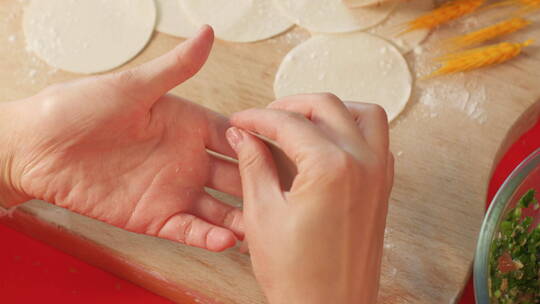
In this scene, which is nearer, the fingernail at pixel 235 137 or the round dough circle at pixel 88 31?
the fingernail at pixel 235 137

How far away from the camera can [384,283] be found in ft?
4.94

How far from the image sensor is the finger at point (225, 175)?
1.55 meters

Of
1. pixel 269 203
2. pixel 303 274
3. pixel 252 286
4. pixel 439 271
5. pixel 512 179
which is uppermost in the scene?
pixel 269 203

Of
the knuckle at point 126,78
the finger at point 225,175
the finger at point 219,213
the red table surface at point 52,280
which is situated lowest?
the red table surface at point 52,280

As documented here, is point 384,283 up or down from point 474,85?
down

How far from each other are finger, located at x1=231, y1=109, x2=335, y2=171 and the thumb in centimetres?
4

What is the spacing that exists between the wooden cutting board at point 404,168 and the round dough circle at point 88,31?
→ 0.04 m

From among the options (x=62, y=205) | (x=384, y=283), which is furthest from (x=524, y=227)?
(x=62, y=205)

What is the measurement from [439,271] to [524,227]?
238 millimetres

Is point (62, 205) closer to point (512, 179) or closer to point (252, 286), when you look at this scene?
point (252, 286)

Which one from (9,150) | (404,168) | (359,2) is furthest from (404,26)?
(9,150)

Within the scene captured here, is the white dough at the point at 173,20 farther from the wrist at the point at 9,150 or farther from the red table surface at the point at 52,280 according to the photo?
the red table surface at the point at 52,280

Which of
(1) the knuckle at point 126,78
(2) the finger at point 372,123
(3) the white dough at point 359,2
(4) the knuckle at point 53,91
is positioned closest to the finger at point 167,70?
(1) the knuckle at point 126,78

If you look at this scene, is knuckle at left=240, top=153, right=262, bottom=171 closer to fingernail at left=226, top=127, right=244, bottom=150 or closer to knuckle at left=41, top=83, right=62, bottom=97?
fingernail at left=226, top=127, right=244, bottom=150
